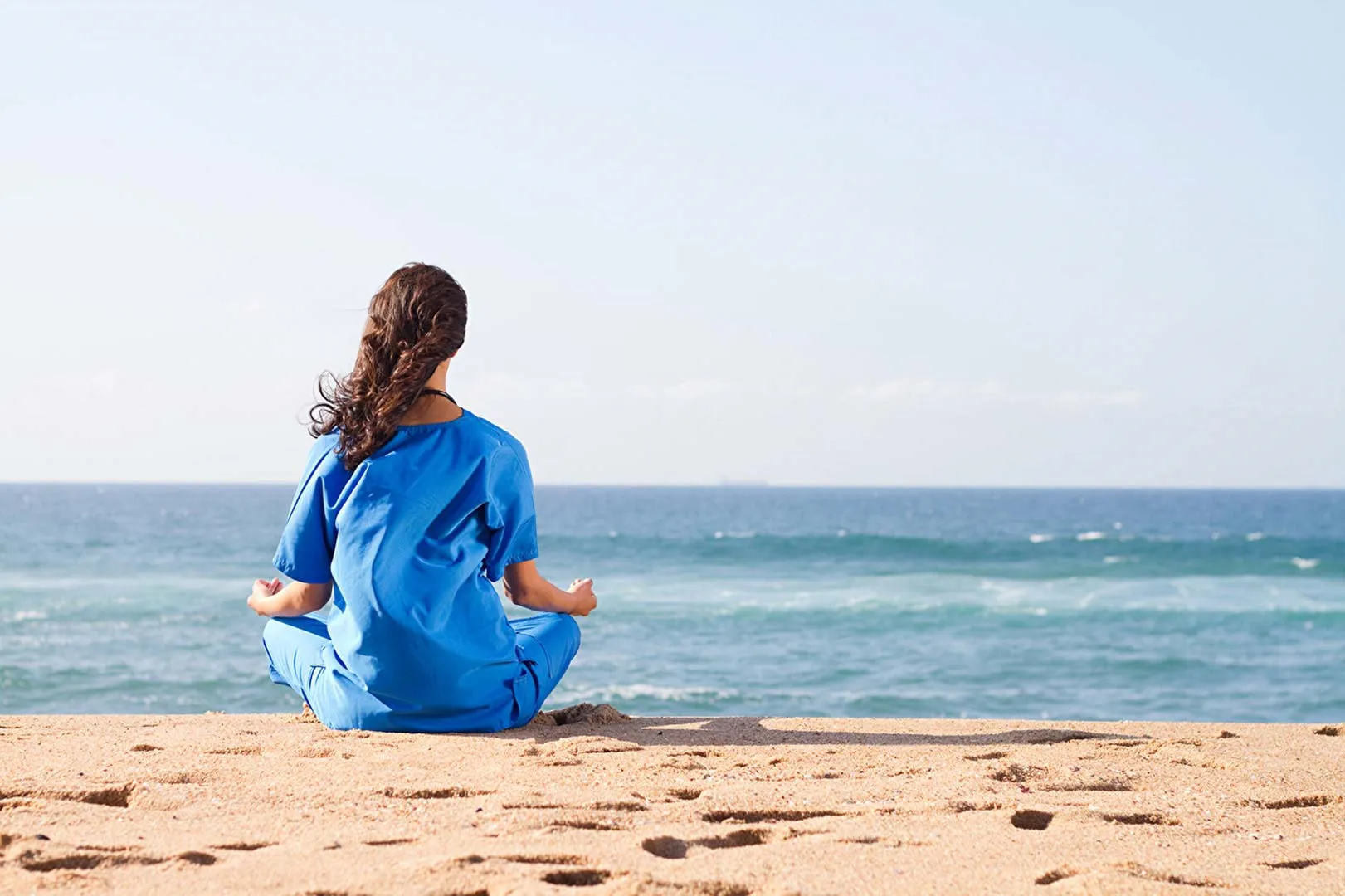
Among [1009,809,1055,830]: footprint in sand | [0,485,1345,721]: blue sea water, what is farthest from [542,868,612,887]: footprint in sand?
[0,485,1345,721]: blue sea water

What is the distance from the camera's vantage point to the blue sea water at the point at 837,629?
38.0 feet

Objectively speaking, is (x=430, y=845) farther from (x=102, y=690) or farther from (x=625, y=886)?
(x=102, y=690)

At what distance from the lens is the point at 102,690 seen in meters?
11.7

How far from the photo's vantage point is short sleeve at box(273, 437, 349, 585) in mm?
3545

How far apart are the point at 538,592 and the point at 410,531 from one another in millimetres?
519

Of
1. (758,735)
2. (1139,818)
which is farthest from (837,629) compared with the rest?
(1139,818)

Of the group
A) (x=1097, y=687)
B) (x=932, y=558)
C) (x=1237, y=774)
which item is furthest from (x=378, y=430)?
(x=932, y=558)

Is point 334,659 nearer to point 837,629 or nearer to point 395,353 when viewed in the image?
point 395,353

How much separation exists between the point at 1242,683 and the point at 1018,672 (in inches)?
92.2

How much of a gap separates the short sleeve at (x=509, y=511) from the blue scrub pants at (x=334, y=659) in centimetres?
28

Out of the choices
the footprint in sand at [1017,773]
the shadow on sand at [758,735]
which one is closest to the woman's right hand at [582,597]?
the shadow on sand at [758,735]

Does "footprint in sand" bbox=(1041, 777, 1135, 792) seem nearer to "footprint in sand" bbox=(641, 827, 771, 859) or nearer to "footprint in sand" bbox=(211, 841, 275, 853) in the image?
"footprint in sand" bbox=(641, 827, 771, 859)

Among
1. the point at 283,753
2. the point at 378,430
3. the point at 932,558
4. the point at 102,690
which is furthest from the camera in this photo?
the point at 932,558

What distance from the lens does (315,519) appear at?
140 inches
